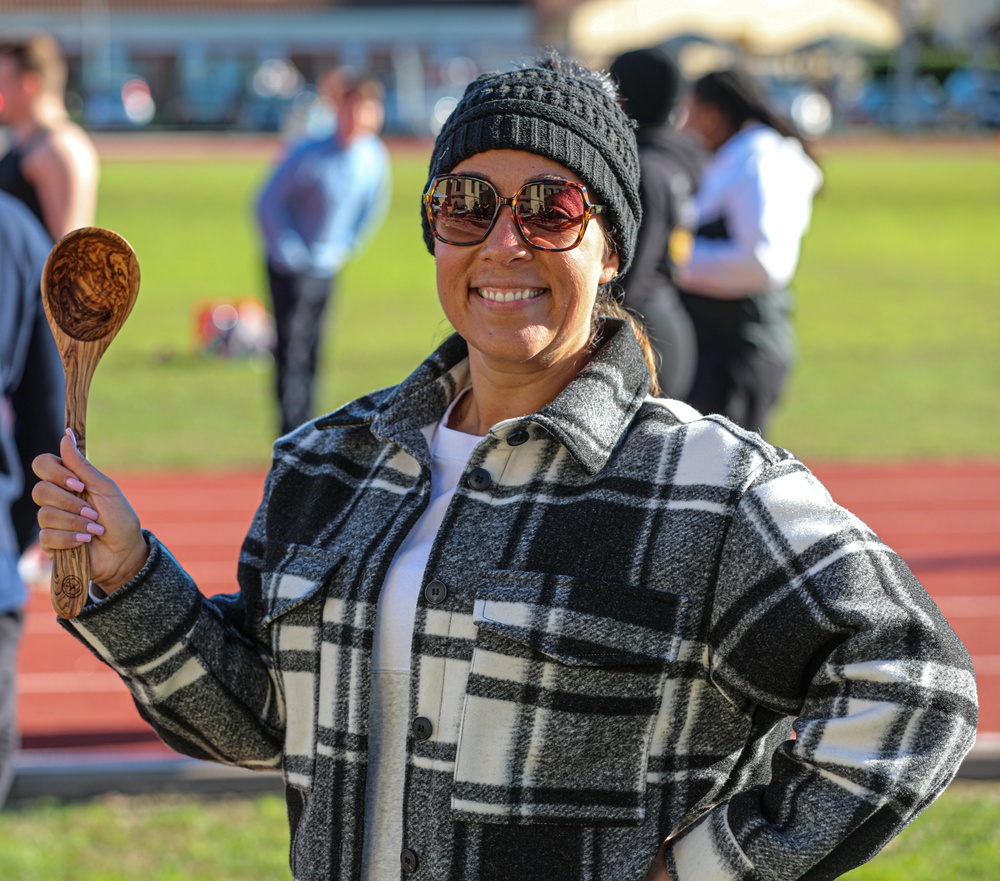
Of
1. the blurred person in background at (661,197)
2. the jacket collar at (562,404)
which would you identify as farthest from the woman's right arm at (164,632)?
the blurred person in background at (661,197)

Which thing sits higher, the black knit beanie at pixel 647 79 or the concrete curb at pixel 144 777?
the black knit beanie at pixel 647 79

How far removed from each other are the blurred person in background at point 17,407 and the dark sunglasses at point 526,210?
150 centimetres

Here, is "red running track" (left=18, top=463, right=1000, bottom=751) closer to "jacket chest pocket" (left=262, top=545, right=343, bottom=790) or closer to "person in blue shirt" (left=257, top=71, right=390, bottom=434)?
"person in blue shirt" (left=257, top=71, right=390, bottom=434)

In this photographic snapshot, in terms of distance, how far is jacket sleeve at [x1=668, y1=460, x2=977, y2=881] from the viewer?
170 cm

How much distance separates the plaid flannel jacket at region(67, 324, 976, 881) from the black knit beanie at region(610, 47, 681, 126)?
3.25 m

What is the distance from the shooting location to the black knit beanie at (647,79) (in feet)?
16.9

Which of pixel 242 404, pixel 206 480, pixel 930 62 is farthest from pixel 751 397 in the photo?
pixel 930 62

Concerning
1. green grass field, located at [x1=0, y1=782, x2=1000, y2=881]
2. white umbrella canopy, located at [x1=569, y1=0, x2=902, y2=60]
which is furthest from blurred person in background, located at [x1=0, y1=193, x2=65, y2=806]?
white umbrella canopy, located at [x1=569, y1=0, x2=902, y2=60]

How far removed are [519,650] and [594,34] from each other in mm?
22543

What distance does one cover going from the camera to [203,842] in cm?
413

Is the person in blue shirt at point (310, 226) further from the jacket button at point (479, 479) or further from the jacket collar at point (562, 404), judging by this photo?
the jacket button at point (479, 479)

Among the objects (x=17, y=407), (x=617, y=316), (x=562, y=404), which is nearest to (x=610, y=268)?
(x=617, y=316)

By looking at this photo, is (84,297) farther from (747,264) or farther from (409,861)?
(747,264)

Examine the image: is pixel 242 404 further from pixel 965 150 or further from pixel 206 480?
pixel 965 150
